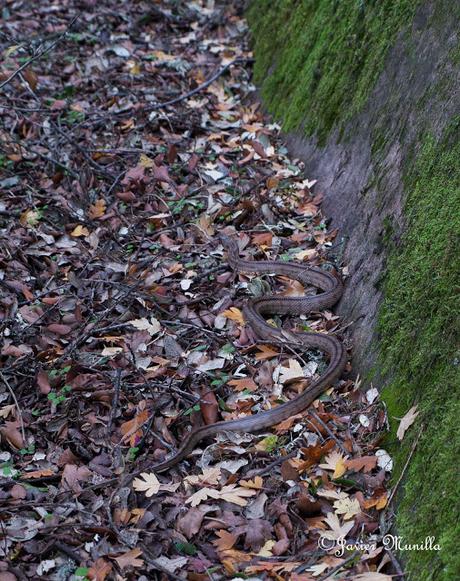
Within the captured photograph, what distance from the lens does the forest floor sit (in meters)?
3.70

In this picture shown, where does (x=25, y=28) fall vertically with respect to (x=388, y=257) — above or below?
below

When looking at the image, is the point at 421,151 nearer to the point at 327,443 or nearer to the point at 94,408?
the point at 327,443

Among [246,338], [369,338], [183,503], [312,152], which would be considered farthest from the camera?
[312,152]

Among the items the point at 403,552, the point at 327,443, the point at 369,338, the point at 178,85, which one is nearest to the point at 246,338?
the point at 369,338

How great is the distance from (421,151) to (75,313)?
2576 mm

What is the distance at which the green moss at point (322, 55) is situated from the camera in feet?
19.1

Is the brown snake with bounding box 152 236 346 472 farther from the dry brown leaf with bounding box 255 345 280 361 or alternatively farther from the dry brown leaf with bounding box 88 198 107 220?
the dry brown leaf with bounding box 88 198 107 220

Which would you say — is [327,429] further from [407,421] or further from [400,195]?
[400,195]

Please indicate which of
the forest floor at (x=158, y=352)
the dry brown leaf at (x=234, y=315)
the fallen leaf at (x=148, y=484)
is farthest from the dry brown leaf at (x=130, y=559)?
the dry brown leaf at (x=234, y=315)

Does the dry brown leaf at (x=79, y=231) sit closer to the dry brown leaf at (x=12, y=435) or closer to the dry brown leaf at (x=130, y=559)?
the dry brown leaf at (x=12, y=435)

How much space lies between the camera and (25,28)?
31.1 feet

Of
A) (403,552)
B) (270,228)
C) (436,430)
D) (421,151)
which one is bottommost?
(270,228)

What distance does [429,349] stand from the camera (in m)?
3.90

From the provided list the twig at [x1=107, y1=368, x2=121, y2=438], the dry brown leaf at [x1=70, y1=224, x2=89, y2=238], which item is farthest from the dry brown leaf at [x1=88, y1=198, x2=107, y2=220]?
the twig at [x1=107, y1=368, x2=121, y2=438]
